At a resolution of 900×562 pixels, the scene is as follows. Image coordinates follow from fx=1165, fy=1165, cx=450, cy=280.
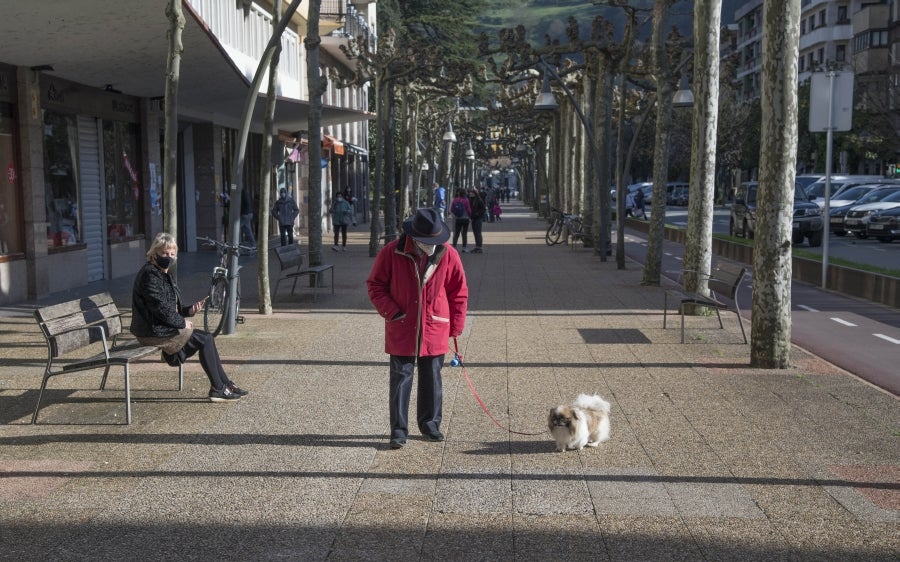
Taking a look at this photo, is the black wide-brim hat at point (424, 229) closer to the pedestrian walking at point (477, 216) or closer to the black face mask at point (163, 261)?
the black face mask at point (163, 261)

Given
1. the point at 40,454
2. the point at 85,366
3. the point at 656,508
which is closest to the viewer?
the point at 656,508

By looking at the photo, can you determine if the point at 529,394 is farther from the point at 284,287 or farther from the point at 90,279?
the point at 90,279

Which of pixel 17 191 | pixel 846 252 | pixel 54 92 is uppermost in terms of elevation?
pixel 54 92

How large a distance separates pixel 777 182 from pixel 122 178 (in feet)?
48.4

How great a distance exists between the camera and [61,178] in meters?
19.0

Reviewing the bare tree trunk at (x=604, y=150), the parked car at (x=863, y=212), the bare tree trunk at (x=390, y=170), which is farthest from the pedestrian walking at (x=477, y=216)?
the parked car at (x=863, y=212)

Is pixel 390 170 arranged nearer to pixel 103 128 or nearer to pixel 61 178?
pixel 103 128

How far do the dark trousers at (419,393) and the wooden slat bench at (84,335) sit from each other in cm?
201

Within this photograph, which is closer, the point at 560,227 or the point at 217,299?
the point at 217,299

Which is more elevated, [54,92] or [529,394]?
[54,92]

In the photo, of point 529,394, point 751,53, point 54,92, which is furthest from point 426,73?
point 751,53

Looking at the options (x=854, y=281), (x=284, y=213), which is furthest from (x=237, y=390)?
(x=284, y=213)

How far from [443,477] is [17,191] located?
12.4 m

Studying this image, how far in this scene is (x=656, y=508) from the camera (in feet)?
20.1
